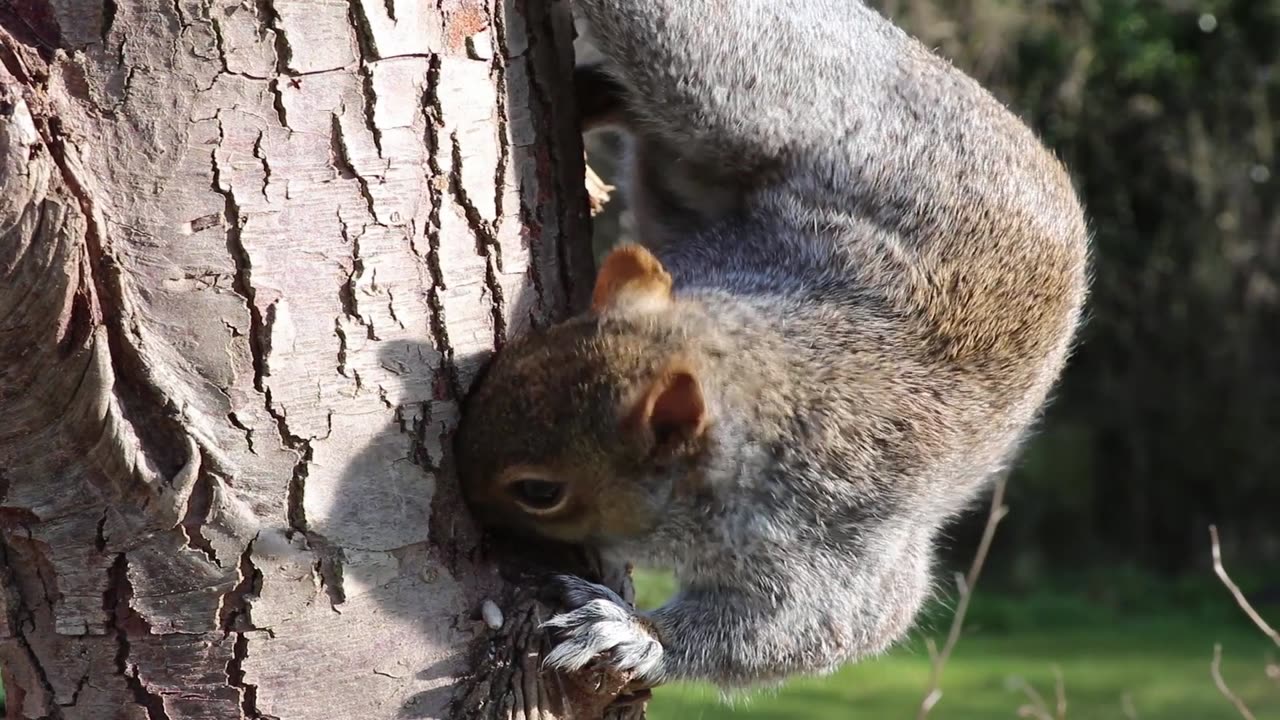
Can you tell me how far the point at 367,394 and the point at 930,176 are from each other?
3.86 feet

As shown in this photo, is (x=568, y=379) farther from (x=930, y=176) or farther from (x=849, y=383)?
(x=930, y=176)

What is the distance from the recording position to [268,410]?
5.86 feet

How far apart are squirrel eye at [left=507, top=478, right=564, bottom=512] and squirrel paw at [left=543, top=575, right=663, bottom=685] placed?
0.38 feet

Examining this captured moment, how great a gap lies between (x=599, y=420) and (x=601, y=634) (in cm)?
34

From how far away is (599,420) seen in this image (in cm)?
223

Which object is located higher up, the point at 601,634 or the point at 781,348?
the point at 781,348

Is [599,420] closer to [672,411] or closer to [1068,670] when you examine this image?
[672,411]

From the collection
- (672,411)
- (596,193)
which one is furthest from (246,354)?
(596,193)

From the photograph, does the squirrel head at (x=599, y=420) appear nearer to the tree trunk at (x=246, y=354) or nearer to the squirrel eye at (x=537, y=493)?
the squirrel eye at (x=537, y=493)

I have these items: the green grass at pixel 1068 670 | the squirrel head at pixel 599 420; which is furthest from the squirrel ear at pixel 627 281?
the green grass at pixel 1068 670

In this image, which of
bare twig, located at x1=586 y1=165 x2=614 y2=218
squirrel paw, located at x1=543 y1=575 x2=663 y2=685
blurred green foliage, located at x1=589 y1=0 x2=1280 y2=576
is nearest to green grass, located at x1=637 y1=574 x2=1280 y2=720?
blurred green foliage, located at x1=589 y1=0 x2=1280 y2=576

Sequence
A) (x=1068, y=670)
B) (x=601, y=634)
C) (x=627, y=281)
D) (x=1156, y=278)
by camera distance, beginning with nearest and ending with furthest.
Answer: (x=601, y=634) < (x=627, y=281) < (x=1068, y=670) < (x=1156, y=278)

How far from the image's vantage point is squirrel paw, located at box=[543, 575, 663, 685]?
203 cm

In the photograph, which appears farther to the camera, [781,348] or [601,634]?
[781,348]
